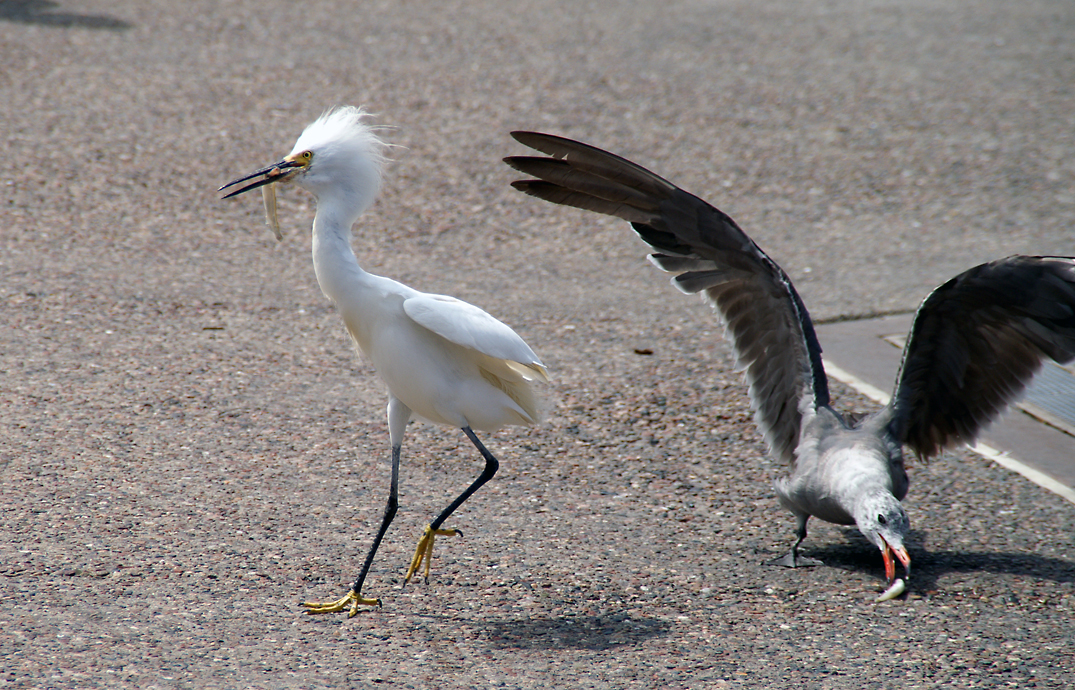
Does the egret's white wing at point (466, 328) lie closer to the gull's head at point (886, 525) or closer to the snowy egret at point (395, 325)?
the snowy egret at point (395, 325)

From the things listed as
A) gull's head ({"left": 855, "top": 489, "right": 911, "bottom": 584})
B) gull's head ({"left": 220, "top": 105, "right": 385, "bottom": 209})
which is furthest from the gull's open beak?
gull's head ({"left": 220, "top": 105, "right": 385, "bottom": 209})

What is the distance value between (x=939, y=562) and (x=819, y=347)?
941 mm

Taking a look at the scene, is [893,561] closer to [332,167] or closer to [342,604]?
[342,604]

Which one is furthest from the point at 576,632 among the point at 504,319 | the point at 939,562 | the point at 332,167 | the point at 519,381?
the point at 504,319

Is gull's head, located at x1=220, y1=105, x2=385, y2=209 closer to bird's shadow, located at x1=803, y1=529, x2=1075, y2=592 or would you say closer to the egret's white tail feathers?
the egret's white tail feathers

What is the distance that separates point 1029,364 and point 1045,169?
17.7 ft

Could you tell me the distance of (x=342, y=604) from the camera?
3551 mm

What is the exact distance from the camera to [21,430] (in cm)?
458

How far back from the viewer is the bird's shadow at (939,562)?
400 cm

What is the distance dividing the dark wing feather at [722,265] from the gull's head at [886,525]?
1.90 ft

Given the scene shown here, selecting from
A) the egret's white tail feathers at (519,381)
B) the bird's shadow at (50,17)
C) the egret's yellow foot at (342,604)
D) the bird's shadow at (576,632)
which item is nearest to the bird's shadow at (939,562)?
the bird's shadow at (576,632)

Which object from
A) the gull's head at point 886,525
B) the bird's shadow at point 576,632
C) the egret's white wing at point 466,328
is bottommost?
the bird's shadow at point 576,632

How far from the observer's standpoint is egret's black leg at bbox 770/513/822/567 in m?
4.07

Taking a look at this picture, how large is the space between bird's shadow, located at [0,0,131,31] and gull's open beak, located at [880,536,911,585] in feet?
32.1
